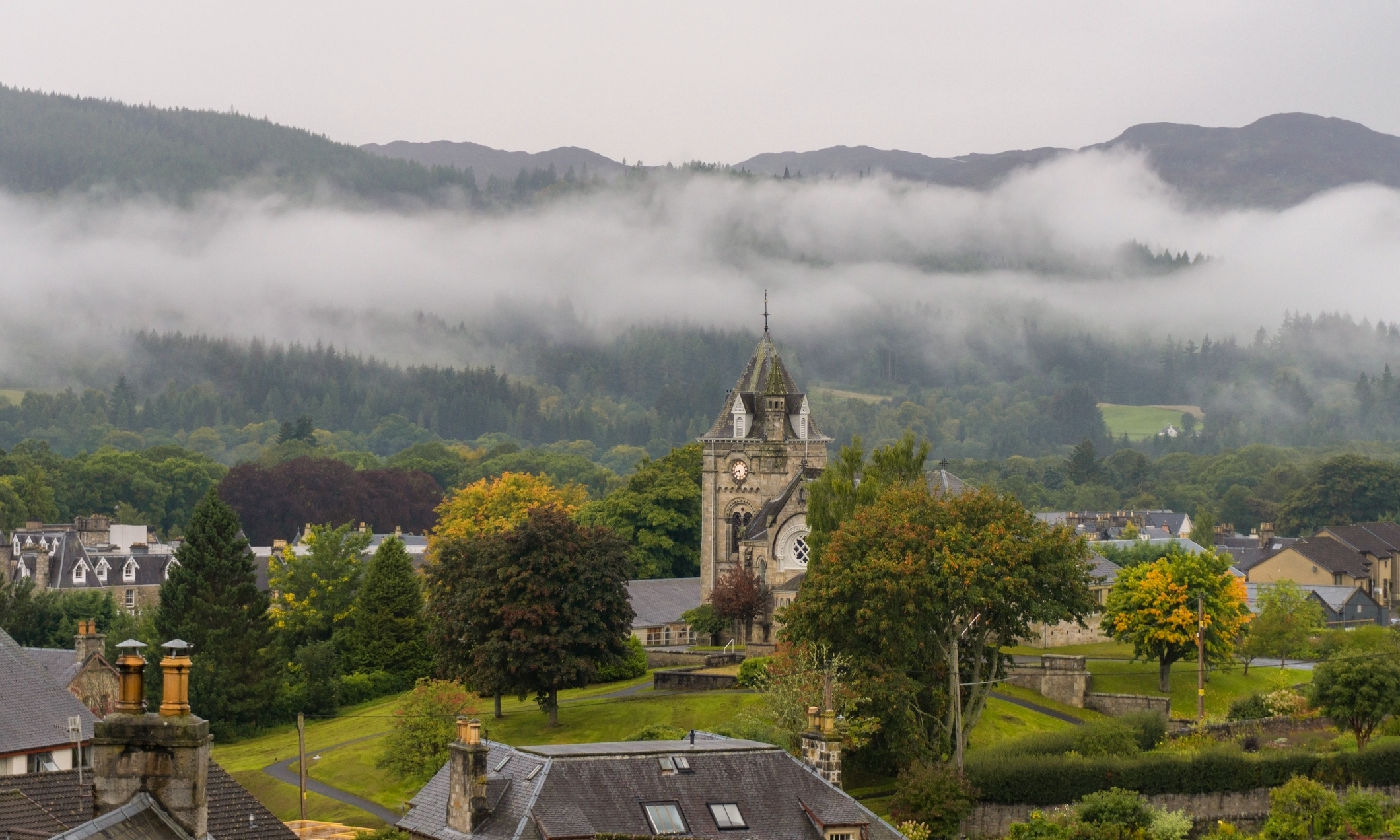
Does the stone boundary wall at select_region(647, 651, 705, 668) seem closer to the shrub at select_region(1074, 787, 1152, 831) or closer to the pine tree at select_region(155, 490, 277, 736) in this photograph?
the pine tree at select_region(155, 490, 277, 736)

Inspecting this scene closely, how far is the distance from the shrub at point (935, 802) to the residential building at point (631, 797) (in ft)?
25.6

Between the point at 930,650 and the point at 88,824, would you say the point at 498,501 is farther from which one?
the point at 88,824

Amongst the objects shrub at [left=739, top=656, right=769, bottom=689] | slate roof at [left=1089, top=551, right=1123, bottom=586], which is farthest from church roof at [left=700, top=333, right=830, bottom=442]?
shrub at [left=739, top=656, right=769, bottom=689]

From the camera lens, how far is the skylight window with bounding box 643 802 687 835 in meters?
40.5

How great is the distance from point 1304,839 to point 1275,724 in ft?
56.0

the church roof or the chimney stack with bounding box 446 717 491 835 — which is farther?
the church roof

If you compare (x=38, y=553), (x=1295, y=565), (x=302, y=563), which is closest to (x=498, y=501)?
(x=302, y=563)

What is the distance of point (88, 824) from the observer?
14.9m

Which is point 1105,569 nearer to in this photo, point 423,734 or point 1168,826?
point 423,734

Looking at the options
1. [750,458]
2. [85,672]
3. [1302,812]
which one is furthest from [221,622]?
[1302,812]

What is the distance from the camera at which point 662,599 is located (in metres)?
102

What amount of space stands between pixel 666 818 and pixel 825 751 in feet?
20.6

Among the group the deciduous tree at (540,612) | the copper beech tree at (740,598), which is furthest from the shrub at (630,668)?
the deciduous tree at (540,612)

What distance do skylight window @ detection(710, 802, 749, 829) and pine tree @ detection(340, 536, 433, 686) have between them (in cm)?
4905
